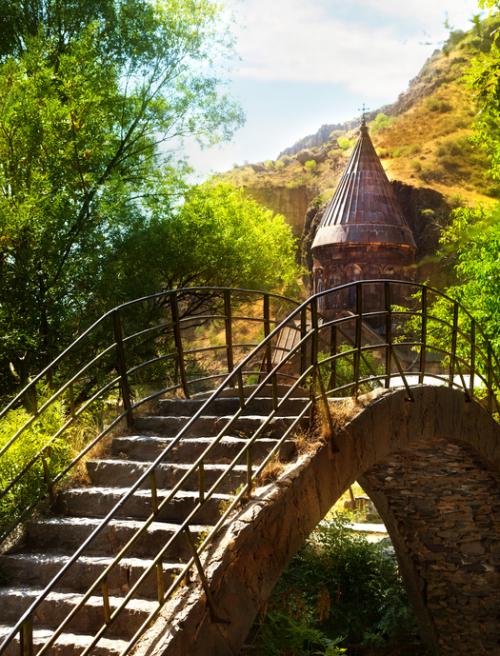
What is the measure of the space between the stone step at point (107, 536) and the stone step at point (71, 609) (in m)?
0.43

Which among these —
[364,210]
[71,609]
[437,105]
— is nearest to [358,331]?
[71,609]

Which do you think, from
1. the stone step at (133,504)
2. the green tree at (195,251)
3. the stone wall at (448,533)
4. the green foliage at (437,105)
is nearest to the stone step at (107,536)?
the stone step at (133,504)

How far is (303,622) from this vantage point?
11.4 meters

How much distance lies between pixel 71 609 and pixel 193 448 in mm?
1759

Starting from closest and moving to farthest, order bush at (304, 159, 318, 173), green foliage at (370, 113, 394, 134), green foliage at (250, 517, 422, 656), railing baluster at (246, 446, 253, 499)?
railing baluster at (246, 446, 253, 499)
green foliage at (250, 517, 422, 656)
bush at (304, 159, 318, 173)
green foliage at (370, 113, 394, 134)

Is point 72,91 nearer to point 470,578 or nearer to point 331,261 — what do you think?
point 470,578

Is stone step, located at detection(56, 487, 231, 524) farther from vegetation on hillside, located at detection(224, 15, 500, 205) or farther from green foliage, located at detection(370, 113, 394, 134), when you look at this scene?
green foliage, located at detection(370, 113, 394, 134)

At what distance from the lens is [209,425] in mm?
6898

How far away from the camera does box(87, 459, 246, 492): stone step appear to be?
6.03 metres

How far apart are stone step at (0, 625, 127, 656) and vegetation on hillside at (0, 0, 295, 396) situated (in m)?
8.15

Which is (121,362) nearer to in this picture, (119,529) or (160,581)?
(119,529)

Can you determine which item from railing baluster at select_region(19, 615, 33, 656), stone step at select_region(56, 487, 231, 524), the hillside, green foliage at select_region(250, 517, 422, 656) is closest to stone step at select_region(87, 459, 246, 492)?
stone step at select_region(56, 487, 231, 524)

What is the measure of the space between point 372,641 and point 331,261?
22640 mm

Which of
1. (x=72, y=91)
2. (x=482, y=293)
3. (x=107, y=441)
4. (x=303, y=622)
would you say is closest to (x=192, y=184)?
(x=72, y=91)
